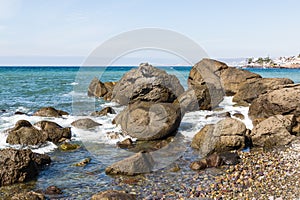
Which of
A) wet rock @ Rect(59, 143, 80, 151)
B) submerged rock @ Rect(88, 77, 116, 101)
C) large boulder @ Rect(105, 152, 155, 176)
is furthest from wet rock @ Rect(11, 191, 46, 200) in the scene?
submerged rock @ Rect(88, 77, 116, 101)

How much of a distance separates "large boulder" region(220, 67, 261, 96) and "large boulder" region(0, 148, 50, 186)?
18041mm

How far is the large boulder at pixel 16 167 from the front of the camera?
8562 millimetres

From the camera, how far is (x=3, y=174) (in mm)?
8523

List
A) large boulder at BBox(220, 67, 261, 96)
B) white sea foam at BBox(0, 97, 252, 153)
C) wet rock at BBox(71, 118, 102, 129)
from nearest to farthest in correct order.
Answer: white sea foam at BBox(0, 97, 252, 153) < wet rock at BBox(71, 118, 102, 129) < large boulder at BBox(220, 67, 261, 96)

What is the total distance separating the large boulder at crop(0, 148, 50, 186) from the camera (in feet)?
28.1

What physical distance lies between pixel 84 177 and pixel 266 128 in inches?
280

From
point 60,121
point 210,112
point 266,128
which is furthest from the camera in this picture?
point 210,112

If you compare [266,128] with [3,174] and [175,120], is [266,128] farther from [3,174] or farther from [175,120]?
[3,174]

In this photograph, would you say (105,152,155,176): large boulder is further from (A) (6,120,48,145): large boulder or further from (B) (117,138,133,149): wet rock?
(A) (6,120,48,145): large boulder

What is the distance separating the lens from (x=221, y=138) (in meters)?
11.4

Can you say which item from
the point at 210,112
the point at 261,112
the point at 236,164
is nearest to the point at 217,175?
the point at 236,164

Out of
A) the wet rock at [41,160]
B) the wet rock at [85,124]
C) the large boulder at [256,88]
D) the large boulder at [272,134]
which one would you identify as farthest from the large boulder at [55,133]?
the large boulder at [256,88]

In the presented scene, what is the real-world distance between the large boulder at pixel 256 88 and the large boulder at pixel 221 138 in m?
7.91

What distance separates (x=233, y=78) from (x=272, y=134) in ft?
41.7
